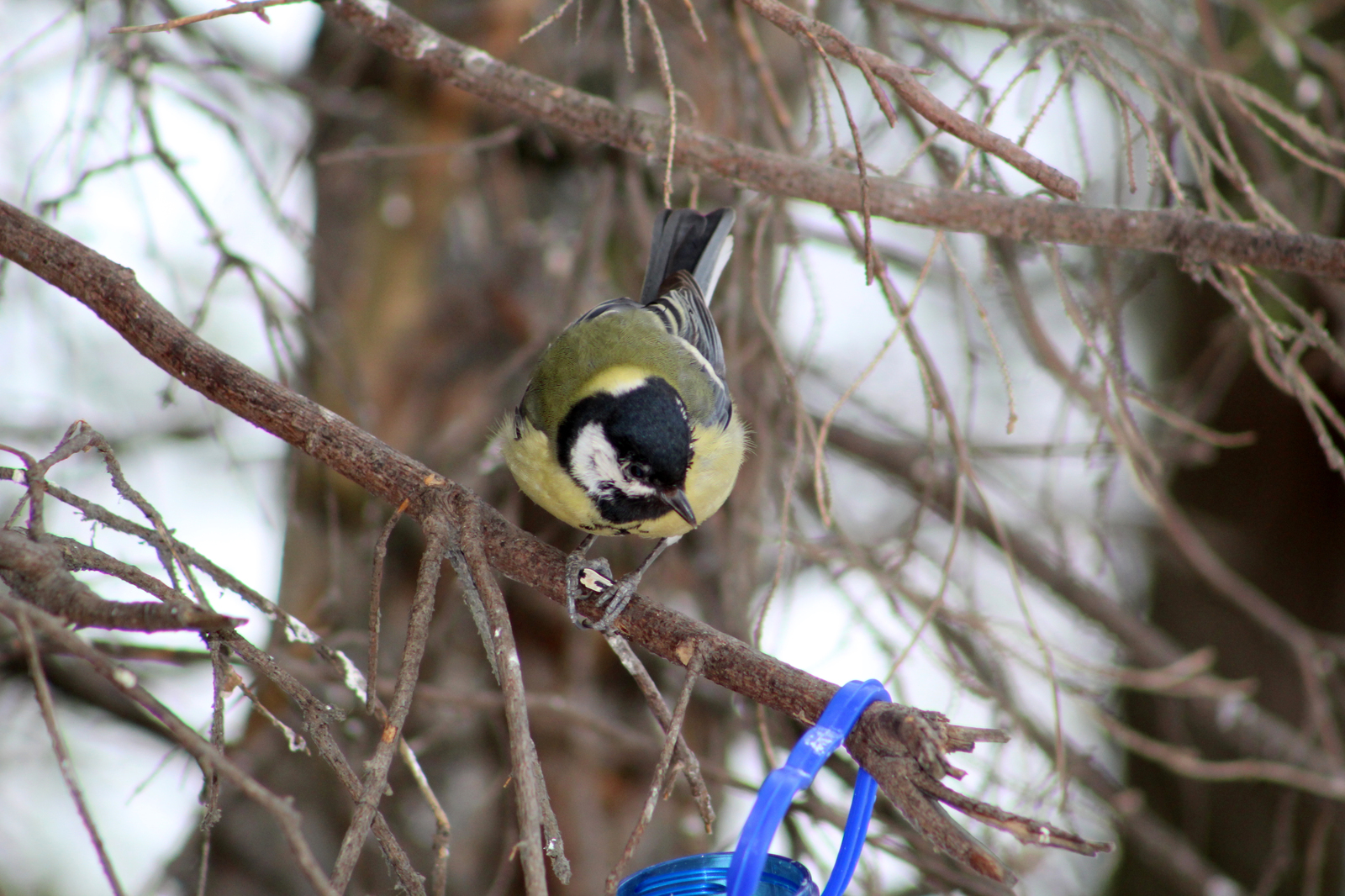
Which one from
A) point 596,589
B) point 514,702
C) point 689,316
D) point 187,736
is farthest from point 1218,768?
point 187,736

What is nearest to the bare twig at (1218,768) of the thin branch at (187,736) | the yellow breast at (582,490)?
the yellow breast at (582,490)

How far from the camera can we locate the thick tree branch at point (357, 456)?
1710mm

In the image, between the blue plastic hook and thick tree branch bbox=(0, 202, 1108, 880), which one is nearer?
the blue plastic hook

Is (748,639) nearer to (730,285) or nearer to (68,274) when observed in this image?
(730,285)

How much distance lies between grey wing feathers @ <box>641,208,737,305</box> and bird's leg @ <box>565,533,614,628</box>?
1222 mm

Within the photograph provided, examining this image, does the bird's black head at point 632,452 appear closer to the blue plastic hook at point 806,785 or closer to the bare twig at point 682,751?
the bare twig at point 682,751

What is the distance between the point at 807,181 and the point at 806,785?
1.37 metres

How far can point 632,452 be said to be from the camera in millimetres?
2541

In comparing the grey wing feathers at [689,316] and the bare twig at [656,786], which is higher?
the grey wing feathers at [689,316]

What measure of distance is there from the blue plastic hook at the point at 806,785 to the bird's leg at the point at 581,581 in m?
0.63

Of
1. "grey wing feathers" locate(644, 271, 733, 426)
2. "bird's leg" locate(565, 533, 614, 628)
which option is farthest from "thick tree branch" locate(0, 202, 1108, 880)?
"grey wing feathers" locate(644, 271, 733, 426)

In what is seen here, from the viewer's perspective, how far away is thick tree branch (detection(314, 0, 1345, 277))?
220 cm

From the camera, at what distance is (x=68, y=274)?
197 centimetres

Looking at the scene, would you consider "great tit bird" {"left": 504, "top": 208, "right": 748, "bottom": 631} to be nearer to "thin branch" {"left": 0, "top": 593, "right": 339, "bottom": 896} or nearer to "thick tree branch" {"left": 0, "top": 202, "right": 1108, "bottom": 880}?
"thick tree branch" {"left": 0, "top": 202, "right": 1108, "bottom": 880}
